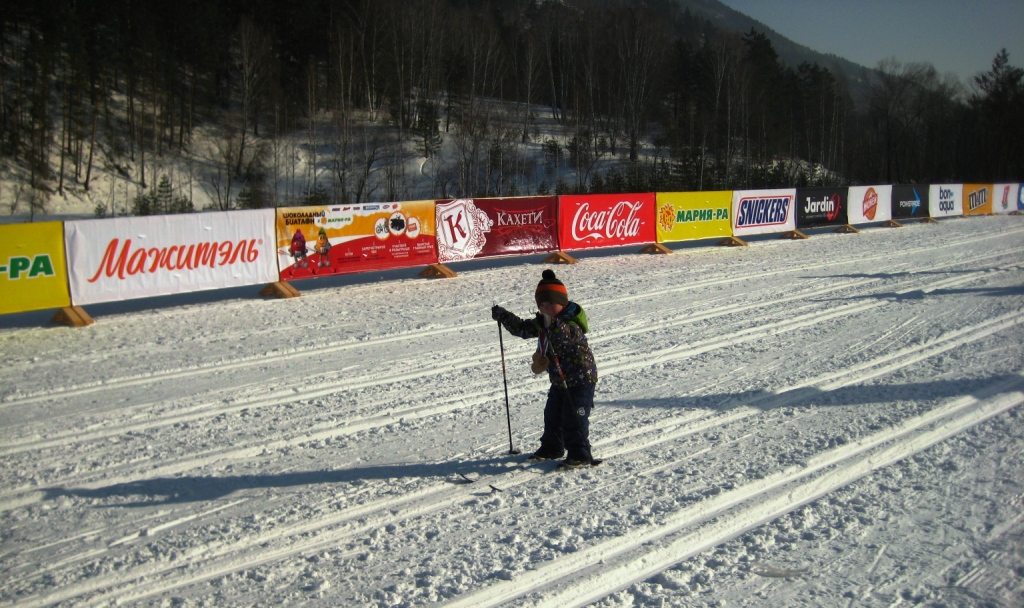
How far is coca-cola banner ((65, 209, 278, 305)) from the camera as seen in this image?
11891 mm

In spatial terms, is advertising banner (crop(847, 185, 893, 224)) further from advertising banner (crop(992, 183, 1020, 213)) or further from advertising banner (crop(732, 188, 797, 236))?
advertising banner (crop(992, 183, 1020, 213))

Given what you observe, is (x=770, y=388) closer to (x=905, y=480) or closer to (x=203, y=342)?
(x=905, y=480)

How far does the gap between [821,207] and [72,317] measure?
854 inches

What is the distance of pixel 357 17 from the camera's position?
51188mm

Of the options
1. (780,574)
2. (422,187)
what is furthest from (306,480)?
(422,187)

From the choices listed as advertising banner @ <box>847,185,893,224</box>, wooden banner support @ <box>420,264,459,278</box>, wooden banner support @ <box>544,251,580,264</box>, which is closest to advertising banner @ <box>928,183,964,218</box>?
advertising banner @ <box>847,185,893,224</box>

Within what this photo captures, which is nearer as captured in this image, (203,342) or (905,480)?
(905,480)

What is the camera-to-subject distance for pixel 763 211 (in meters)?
22.5

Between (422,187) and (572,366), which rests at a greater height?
(422,187)

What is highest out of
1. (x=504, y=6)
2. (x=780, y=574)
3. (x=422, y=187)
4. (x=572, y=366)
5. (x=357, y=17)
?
(x=504, y=6)

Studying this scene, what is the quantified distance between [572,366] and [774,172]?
53601 mm

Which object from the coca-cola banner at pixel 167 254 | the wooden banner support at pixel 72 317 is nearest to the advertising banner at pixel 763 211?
the coca-cola banner at pixel 167 254

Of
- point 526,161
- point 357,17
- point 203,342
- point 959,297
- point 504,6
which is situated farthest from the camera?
point 504,6

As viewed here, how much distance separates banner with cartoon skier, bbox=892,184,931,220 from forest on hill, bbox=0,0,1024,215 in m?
14.6
